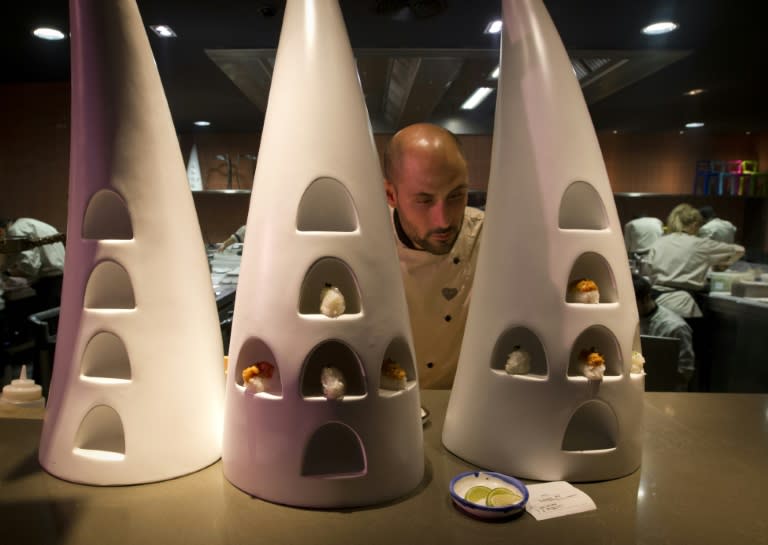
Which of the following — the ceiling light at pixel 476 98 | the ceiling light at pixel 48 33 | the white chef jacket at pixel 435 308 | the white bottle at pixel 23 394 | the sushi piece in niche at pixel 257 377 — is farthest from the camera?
the ceiling light at pixel 476 98

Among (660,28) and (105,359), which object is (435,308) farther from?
(660,28)

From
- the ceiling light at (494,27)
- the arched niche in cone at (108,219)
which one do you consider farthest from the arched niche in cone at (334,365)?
the ceiling light at (494,27)

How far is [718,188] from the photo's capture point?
254 inches

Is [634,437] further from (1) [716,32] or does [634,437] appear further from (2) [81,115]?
(1) [716,32]

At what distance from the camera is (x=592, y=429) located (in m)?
1.17

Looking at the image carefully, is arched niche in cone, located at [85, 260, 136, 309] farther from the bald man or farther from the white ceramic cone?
the white ceramic cone

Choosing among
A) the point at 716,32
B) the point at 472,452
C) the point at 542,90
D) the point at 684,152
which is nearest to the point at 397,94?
the point at 716,32

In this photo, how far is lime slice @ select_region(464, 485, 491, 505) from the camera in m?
0.96

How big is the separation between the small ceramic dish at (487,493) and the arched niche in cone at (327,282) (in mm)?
376

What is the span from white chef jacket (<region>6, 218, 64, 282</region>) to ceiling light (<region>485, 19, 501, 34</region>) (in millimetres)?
3145

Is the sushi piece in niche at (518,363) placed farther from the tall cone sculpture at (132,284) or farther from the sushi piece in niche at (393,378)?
the tall cone sculpture at (132,284)

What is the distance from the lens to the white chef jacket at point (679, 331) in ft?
13.7

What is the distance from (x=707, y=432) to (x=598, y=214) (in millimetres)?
624

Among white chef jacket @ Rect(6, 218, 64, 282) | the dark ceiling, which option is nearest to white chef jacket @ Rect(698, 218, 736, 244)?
the dark ceiling
